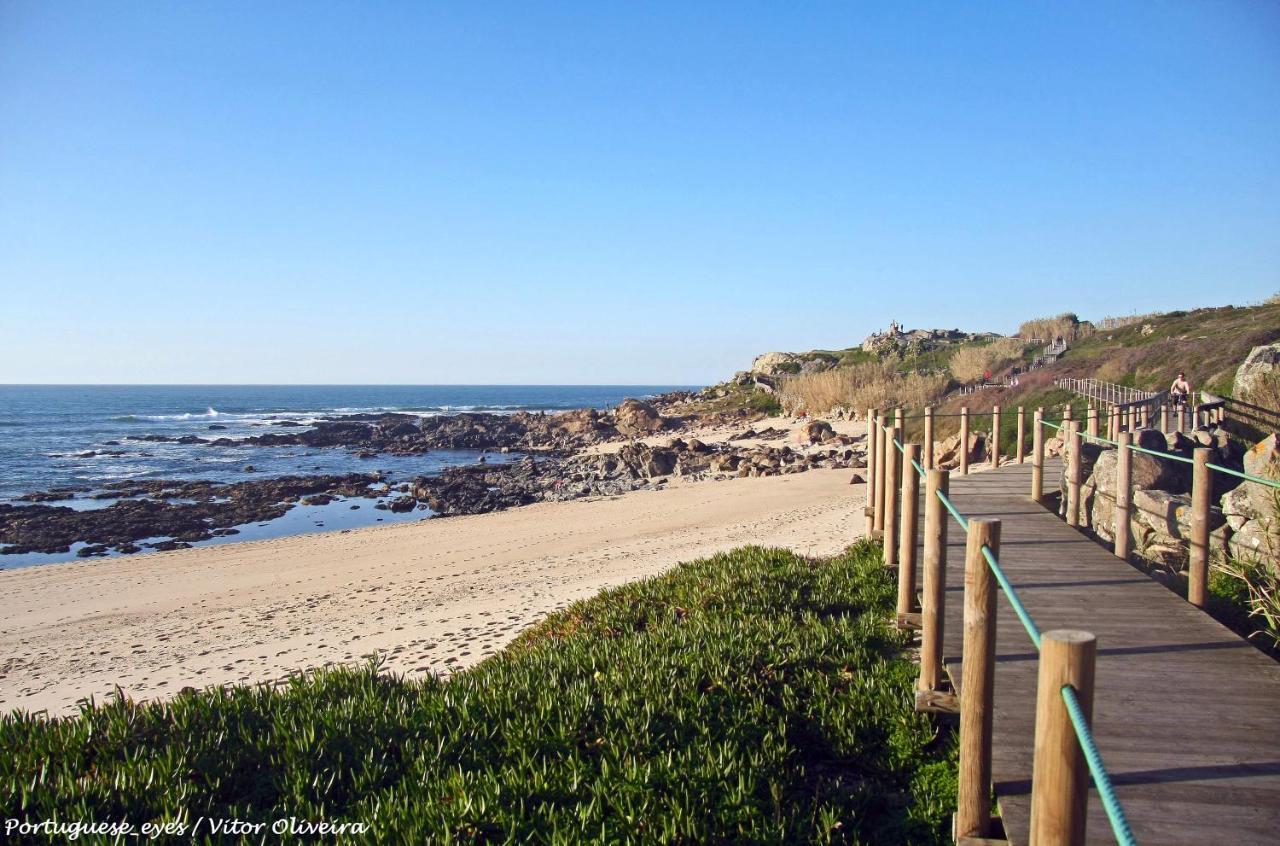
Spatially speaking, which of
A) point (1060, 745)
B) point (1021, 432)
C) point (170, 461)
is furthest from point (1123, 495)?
point (170, 461)

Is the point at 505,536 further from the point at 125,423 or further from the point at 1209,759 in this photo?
the point at 125,423

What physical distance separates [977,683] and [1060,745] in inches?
41.8

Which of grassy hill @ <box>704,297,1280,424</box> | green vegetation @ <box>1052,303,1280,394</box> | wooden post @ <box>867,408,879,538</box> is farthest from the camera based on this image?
grassy hill @ <box>704,297,1280,424</box>

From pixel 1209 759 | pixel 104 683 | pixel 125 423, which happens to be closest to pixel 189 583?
pixel 104 683

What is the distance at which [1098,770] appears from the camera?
1.79 meters

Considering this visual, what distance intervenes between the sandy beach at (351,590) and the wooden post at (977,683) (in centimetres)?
603

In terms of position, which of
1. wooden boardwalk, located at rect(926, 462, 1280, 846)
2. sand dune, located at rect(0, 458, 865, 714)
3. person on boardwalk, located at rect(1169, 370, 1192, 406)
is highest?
person on boardwalk, located at rect(1169, 370, 1192, 406)

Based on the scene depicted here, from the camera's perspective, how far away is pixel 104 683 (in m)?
9.01

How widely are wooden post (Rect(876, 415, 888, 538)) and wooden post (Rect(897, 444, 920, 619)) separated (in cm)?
335

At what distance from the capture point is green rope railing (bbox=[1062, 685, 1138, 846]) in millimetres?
1676

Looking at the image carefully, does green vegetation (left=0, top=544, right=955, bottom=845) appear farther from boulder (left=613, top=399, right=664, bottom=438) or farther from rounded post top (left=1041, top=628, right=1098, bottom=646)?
boulder (left=613, top=399, right=664, bottom=438)

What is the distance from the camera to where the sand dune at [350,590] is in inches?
368

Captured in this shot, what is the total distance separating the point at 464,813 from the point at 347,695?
2.25 metres

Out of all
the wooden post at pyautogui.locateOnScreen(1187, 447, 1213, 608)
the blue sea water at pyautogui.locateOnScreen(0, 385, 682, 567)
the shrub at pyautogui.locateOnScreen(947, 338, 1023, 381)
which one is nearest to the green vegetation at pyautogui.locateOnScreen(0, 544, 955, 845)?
the wooden post at pyautogui.locateOnScreen(1187, 447, 1213, 608)
